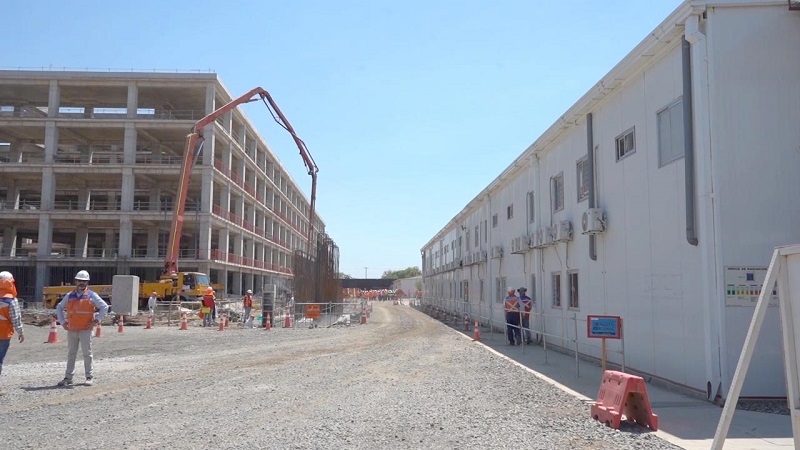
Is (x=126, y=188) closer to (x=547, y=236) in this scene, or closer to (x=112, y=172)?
(x=112, y=172)

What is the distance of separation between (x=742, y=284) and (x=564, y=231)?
665 cm

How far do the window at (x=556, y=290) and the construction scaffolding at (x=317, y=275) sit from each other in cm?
1646

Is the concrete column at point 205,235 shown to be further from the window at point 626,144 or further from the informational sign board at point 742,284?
the informational sign board at point 742,284

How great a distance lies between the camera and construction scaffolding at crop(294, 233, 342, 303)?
31.8 metres

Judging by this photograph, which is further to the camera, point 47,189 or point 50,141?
point 50,141

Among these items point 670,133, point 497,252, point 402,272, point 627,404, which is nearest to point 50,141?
point 497,252

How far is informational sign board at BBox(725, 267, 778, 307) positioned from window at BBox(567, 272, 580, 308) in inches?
256

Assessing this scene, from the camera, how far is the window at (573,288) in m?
15.9

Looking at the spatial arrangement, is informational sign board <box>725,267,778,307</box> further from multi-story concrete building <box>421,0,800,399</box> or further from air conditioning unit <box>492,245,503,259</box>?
air conditioning unit <box>492,245,503,259</box>

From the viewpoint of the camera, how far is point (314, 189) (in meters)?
40.0

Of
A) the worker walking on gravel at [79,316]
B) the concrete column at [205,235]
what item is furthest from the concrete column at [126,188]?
the worker walking on gravel at [79,316]

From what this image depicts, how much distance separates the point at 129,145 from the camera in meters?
46.3

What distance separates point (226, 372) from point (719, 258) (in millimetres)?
9297

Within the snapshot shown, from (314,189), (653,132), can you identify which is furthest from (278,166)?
(653,132)
